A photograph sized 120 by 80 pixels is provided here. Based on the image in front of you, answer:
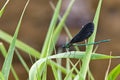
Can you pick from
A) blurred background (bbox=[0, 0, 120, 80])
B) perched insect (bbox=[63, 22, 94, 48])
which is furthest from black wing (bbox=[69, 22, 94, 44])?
blurred background (bbox=[0, 0, 120, 80])

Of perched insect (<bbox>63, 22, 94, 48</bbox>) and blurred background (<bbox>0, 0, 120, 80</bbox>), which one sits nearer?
perched insect (<bbox>63, 22, 94, 48</bbox>)

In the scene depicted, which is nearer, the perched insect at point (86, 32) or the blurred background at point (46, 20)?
the perched insect at point (86, 32)

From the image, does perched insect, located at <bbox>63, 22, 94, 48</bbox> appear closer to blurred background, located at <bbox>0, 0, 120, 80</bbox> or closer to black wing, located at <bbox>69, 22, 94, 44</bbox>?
black wing, located at <bbox>69, 22, 94, 44</bbox>

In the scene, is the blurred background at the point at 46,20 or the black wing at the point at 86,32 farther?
the blurred background at the point at 46,20

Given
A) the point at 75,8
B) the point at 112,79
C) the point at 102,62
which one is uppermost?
the point at 75,8

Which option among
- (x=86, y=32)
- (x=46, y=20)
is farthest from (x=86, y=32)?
(x=46, y=20)

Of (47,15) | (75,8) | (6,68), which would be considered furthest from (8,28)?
(6,68)

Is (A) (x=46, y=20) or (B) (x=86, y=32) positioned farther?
(A) (x=46, y=20)

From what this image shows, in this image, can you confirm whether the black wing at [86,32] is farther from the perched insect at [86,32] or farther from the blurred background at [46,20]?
the blurred background at [46,20]

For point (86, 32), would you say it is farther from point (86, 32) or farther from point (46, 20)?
point (46, 20)

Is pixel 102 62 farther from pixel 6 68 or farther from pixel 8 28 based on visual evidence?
pixel 6 68

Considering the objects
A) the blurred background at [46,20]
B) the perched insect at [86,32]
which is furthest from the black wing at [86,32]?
the blurred background at [46,20]
